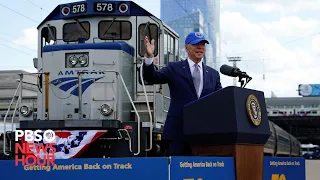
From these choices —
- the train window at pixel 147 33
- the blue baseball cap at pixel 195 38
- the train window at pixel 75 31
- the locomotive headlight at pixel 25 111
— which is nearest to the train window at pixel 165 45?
the train window at pixel 147 33

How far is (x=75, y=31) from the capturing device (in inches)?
403

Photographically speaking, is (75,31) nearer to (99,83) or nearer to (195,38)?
(99,83)

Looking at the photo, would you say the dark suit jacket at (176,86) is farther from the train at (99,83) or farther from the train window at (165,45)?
the train window at (165,45)

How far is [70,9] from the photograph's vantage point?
33.3 feet

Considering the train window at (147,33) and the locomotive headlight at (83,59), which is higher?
the train window at (147,33)

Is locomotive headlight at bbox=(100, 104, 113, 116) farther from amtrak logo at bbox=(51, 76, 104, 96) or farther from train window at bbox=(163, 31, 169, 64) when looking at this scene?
train window at bbox=(163, 31, 169, 64)

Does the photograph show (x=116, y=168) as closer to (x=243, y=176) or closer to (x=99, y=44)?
(x=243, y=176)

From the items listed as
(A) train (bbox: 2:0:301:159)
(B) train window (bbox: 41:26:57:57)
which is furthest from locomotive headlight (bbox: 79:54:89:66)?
(B) train window (bbox: 41:26:57:57)

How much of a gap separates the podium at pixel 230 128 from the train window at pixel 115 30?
6448mm

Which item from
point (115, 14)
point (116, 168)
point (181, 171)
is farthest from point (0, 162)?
point (115, 14)

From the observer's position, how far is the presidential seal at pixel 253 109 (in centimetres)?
359

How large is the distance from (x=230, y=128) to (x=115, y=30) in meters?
6.89

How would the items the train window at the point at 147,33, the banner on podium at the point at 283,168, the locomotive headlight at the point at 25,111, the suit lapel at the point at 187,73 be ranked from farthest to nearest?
the train window at the point at 147,33, the locomotive headlight at the point at 25,111, the suit lapel at the point at 187,73, the banner on podium at the point at 283,168

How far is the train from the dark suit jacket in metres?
3.53
